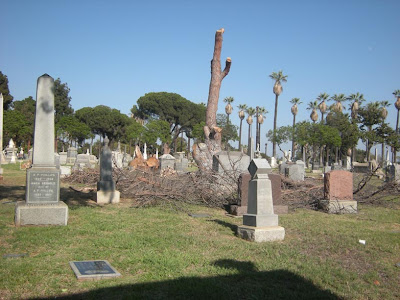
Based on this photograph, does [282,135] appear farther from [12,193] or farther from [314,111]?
[12,193]

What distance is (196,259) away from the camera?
19.1 feet

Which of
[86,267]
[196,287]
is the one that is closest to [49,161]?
[86,267]

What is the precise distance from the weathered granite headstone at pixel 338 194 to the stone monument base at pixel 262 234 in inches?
180

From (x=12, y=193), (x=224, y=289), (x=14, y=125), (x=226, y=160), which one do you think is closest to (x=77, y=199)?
(x=12, y=193)

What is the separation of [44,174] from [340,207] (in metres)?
8.11

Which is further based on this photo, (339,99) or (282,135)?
(339,99)

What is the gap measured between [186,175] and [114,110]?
2397 inches

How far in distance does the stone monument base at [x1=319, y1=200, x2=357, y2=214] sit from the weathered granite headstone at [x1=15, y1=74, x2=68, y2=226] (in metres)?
7.37

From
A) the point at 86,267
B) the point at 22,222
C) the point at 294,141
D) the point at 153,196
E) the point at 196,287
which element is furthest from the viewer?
the point at 294,141

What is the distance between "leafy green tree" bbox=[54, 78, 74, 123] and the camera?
66.1 metres

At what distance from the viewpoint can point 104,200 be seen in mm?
11977

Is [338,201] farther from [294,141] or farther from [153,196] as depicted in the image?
[294,141]

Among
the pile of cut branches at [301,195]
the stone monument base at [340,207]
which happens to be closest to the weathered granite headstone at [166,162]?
the pile of cut branches at [301,195]

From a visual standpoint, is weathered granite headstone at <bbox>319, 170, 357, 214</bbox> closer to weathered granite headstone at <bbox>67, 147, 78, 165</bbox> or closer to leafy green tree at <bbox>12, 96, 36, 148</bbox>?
weathered granite headstone at <bbox>67, 147, 78, 165</bbox>
